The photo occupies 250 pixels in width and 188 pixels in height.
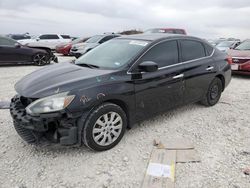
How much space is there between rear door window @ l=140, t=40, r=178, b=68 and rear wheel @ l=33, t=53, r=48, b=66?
343 inches

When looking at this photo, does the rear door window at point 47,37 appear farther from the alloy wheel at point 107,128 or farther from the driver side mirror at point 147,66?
the alloy wheel at point 107,128

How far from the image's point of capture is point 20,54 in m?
10.9

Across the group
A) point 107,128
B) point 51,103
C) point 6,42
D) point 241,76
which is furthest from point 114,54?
point 6,42

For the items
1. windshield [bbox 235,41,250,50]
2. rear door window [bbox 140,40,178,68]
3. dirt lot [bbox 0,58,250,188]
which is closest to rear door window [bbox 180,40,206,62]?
rear door window [bbox 140,40,178,68]

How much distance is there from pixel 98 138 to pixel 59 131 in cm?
52

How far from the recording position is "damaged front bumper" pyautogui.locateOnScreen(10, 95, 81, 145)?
294 centimetres

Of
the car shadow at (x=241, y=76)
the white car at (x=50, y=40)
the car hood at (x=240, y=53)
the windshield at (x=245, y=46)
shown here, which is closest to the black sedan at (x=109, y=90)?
the car hood at (x=240, y=53)

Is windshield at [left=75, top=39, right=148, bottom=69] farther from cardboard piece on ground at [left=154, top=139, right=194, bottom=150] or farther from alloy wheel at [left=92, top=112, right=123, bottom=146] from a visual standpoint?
cardboard piece on ground at [left=154, top=139, right=194, bottom=150]

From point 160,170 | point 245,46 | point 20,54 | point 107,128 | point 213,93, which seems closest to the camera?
point 160,170

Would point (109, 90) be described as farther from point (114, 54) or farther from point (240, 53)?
point (240, 53)

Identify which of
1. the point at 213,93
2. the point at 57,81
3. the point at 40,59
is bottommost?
the point at 213,93

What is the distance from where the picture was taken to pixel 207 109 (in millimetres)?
5070

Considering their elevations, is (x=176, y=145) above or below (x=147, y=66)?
below

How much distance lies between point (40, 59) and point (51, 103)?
9.29 metres
